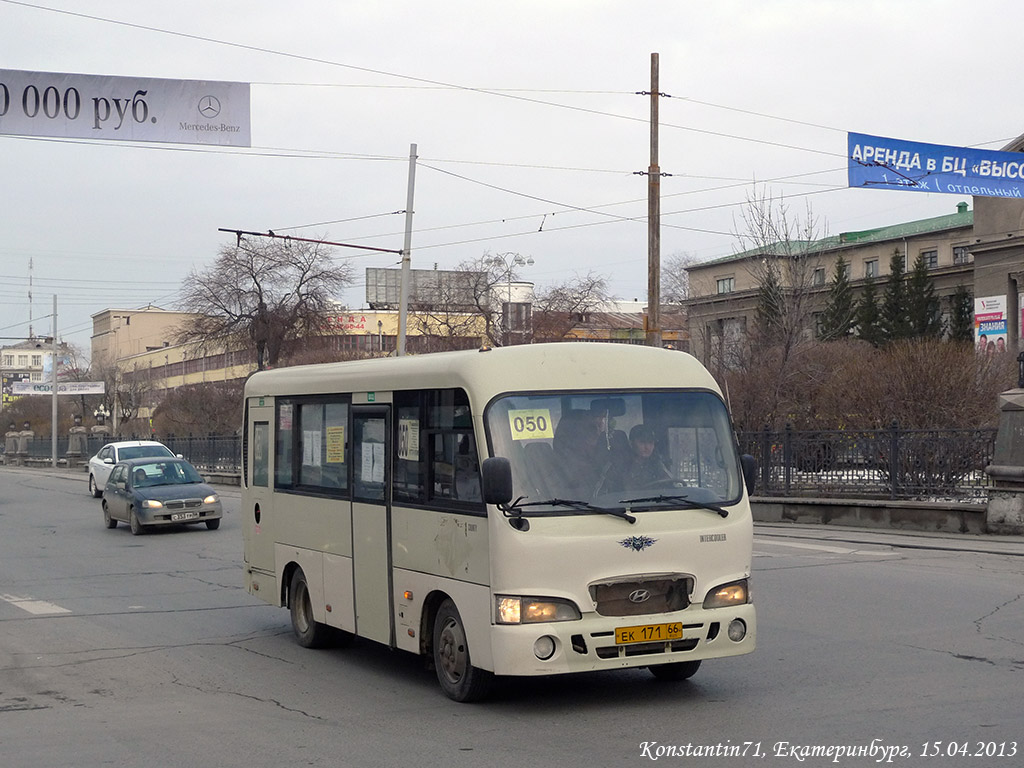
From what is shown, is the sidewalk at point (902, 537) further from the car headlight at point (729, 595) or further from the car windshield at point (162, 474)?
the car windshield at point (162, 474)

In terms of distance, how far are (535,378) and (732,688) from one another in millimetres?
2596

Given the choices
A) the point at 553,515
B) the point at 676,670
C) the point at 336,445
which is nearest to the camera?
the point at 553,515

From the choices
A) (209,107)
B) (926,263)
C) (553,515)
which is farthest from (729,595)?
(926,263)

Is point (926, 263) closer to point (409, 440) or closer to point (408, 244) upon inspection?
point (408, 244)

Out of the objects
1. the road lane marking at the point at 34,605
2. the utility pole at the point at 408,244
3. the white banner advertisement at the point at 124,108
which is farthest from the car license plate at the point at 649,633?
the utility pole at the point at 408,244

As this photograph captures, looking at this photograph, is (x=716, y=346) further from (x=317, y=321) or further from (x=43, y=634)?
(x=43, y=634)

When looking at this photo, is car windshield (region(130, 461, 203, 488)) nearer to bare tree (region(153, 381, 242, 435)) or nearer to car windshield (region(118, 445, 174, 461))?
car windshield (region(118, 445, 174, 461))

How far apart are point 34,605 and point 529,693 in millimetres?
8385

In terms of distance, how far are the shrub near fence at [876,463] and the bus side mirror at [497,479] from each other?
1572 centimetres

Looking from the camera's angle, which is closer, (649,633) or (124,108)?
(649,633)

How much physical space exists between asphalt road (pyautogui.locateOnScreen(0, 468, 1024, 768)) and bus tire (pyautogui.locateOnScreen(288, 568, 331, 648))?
0.53 ft

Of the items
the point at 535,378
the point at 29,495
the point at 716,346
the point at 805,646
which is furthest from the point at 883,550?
the point at 29,495

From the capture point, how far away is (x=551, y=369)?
28.1ft

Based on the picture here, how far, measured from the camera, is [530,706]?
8.36 meters
